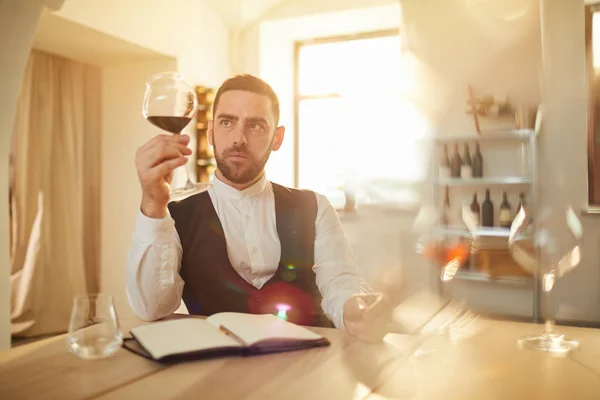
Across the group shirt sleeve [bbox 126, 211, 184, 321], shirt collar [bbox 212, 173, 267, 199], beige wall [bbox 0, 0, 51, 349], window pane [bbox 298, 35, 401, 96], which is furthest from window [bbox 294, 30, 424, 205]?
shirt sleeve [bbox 126, 211, 184, 321]

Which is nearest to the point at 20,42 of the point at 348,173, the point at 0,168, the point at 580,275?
the point at 0,168

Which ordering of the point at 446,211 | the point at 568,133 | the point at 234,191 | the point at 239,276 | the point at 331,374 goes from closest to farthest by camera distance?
the point at 331,374 → the point at 239,276 → the point at 234,191 → the point at 568,133 → the point at 446,211

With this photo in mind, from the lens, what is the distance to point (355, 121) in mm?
4262

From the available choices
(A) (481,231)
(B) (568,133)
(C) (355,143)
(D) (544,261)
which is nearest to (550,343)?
(D) (544,261)

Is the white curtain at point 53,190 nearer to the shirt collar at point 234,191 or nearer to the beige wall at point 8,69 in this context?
the beige wall at point 8,69

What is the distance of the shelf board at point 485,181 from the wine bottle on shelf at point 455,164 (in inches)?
3.0

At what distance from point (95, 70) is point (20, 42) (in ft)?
4.70

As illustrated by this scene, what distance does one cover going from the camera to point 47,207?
3.54 m

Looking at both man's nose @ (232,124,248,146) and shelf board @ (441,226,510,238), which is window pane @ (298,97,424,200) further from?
man's nose @ (232,124,248,146)

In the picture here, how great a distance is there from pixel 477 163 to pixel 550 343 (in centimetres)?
272

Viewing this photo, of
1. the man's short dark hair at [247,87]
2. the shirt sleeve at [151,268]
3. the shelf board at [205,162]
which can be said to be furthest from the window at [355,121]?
the shirt sleeve at [151,268]

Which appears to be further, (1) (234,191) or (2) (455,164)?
(2) (455,164)

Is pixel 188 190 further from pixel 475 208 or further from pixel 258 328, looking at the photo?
pixel 475 208

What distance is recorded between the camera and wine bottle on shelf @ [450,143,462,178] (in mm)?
3568
